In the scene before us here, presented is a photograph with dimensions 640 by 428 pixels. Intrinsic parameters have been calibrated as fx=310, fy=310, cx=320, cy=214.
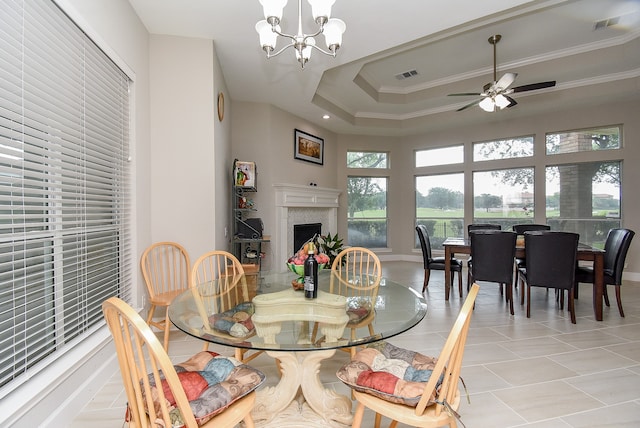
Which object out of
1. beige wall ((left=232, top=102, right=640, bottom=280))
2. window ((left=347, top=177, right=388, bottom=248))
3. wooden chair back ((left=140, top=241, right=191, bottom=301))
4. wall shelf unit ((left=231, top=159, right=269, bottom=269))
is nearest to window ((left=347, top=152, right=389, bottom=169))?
beige wall ((left=232, top=102, right=640, bottom=280))

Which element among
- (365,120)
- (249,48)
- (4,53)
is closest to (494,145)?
(365,120)

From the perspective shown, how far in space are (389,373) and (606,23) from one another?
4922 mm

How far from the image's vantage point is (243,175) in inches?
156

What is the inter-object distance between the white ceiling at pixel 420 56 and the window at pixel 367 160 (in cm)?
65

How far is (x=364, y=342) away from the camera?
1323 mm

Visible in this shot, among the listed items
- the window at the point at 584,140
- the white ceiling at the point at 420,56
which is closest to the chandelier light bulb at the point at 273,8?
the white ceiling at the point at 420,56

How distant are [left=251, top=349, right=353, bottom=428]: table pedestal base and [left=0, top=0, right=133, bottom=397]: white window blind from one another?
1.15 metres

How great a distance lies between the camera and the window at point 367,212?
6992 millimetres

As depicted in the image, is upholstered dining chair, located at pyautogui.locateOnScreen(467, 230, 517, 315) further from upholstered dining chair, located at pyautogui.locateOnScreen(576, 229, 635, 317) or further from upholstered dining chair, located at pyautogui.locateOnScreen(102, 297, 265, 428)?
upholstered dining chair, located at pyautogui.locateOnScreen(102, 297, 265, 428)

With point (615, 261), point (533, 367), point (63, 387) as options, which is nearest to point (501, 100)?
point (615, 261)

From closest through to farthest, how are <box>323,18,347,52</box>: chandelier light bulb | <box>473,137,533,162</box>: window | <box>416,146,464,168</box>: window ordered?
1. <box>323,18,347,52</box>: chandelier light bulb
2. <box>473,137,533,162</box>: window
3. <box>416,146,464,168</box>: window

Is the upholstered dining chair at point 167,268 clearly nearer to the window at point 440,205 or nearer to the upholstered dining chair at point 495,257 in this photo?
the upholstered dining chair at point 495,257

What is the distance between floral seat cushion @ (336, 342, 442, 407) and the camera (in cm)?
123

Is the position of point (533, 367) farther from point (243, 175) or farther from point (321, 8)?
point (243, 175)
